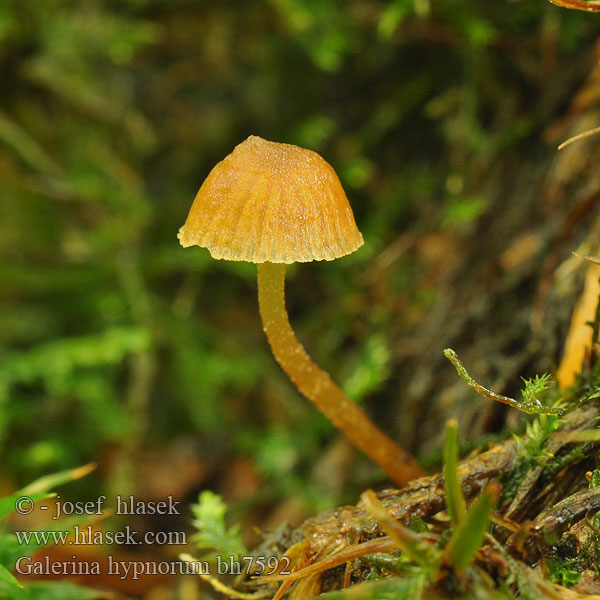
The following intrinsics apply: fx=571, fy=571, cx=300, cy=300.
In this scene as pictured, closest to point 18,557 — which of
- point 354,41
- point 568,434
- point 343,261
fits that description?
point 568,434

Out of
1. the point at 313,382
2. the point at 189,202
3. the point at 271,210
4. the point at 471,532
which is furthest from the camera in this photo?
the point at 189,202

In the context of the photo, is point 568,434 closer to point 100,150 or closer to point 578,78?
point 578,78

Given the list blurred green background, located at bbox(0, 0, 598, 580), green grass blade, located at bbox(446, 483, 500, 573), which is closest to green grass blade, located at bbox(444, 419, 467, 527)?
green grass blade, located at bbox(446, 483, 500, 573)

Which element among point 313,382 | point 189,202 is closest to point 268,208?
point 313,382

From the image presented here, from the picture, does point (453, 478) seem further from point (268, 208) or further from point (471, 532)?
point (268, 208)

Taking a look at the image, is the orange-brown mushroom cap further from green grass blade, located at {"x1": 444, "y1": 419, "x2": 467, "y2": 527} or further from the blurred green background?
the blurred green background
